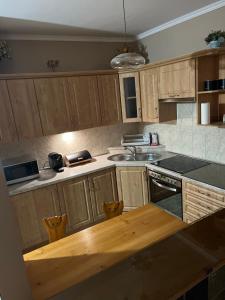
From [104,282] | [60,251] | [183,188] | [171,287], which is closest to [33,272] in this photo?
[60,251]

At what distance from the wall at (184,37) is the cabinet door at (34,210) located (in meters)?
2.40

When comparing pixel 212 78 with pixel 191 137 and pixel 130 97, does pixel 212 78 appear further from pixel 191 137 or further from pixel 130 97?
pixel 130 97

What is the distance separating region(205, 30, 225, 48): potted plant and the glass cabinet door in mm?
1123

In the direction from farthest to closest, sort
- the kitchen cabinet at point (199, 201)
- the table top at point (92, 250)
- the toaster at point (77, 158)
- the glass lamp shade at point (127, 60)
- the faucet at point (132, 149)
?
the faucet at point (132, 149) < the toaster at point (77, 158) < the kitchen cabinet at point (199, 201) < the glass lamp shade at point (127, 60) < the table top at point (92, 250)

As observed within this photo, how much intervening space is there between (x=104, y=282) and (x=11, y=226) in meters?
0.48

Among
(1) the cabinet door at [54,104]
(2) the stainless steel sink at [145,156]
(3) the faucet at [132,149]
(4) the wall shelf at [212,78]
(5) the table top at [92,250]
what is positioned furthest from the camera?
(3) the faucet at [132,149]

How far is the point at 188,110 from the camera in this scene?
306 cm

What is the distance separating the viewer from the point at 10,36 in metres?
2.84

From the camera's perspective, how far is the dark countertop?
2334 millimetres

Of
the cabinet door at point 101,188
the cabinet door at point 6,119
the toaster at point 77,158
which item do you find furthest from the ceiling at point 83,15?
the cabinet door at point 101,188

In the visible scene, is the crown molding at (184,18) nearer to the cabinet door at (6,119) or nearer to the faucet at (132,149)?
the faucet at (132,149)

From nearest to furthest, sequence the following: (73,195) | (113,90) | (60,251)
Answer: (60,251)
(73,195)
(113,90)

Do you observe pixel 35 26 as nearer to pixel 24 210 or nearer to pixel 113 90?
pixel 113 90

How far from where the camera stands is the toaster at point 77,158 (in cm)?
331
